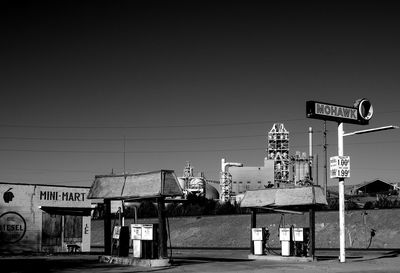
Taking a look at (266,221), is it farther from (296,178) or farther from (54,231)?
(296,178)

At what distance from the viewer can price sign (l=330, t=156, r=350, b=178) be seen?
2498 cm

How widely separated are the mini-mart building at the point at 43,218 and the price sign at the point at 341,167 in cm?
1728

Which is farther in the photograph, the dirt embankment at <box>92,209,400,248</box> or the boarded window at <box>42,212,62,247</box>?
the dirt embankment at <box>92,209,400,248</box>

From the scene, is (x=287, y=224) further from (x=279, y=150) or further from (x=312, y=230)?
(x=279, y=150)

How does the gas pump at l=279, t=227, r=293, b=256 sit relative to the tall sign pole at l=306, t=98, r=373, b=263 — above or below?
below

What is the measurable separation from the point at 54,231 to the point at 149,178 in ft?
49.6

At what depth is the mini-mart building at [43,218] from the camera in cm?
3356

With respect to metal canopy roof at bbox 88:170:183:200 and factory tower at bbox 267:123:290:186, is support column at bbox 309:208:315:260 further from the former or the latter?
factory tower at bbox 267:123:290:186

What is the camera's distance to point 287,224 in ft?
172

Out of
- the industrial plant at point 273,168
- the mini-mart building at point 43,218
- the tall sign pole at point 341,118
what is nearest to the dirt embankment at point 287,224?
the mini-mart building at point 43,218

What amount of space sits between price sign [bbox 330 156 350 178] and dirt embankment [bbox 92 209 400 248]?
677 inches

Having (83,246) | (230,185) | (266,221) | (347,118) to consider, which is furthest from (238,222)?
(230,185)

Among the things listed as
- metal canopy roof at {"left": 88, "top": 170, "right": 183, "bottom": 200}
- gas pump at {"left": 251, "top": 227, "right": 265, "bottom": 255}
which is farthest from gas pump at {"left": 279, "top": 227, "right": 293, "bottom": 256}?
metal canopy roof at {"left": 88, "top": 170, "right": 183, "bottom": 200}

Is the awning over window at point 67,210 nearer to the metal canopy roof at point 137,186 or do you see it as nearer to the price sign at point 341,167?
the metal canopy roof at point 137,186
